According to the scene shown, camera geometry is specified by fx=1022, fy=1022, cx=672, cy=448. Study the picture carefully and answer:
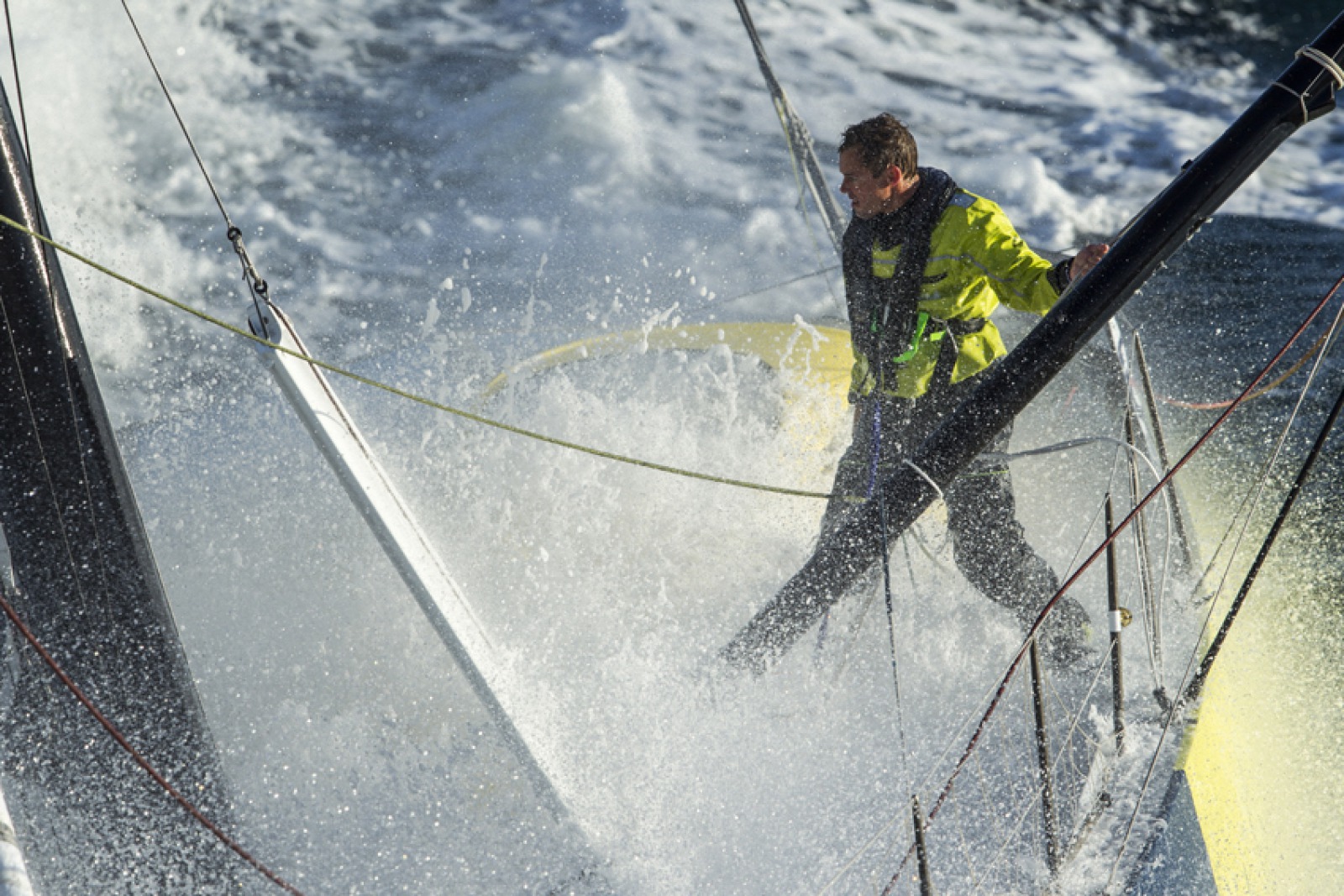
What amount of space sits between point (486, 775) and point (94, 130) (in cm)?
698

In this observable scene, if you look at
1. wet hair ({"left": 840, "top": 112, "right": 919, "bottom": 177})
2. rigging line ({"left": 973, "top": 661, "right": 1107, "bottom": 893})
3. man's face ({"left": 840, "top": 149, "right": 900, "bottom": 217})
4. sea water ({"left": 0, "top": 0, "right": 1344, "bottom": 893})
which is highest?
wet hair ({"left": 840, "top": 112, "right": 919, "bottom": 177})

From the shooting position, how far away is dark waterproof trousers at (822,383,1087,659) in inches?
80.7

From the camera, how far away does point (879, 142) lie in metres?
1.81

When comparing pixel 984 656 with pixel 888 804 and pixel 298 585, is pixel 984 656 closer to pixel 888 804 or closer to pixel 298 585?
pixel 888 804

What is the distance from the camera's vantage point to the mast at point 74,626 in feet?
6.23

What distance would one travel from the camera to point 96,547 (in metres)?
1.98

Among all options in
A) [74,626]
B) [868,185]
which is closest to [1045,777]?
[868,185]

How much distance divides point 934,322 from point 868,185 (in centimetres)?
31

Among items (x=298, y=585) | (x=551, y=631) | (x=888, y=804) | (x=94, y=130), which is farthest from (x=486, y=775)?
(x=94, y=130)

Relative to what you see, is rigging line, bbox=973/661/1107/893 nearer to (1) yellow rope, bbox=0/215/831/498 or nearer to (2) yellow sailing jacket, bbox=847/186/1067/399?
(1) yellow rope, bbox=0/215/831/498

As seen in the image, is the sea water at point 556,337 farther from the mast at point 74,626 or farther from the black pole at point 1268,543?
the black pole at point 1268,543

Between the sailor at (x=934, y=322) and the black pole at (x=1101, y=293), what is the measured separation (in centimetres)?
8

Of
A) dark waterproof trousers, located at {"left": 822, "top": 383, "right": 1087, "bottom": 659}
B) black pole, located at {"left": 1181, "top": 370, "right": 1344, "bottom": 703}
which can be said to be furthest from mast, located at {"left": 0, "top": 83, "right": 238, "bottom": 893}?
black pole, located at {"left": 1181, "top": 370, "right": 1344, "bottom": 703}

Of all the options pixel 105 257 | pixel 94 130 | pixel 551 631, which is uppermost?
pixel 551 631
